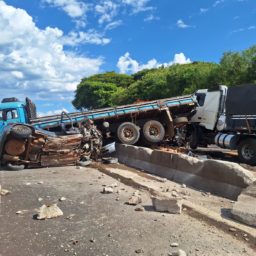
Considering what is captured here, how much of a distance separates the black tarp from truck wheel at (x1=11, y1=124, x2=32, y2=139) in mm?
7592

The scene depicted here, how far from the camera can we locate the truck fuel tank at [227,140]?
14.9 metres

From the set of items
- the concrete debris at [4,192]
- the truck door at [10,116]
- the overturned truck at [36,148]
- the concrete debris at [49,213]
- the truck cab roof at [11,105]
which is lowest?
the concrete debris at [49,213]

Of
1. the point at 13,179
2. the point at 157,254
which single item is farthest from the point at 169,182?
the point at 157,254

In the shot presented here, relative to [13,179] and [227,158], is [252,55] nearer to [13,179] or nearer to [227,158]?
[227,158]

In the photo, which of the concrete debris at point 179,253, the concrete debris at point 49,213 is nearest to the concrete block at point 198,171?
the concrete debris at point 179,253

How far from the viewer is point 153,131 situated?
18156mm

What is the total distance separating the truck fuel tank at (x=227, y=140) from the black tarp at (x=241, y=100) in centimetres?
90

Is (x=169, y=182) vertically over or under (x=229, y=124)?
under

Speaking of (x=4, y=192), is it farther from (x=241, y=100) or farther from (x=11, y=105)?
(x=241, y=100)

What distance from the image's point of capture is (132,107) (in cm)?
1772

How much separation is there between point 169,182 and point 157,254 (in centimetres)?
524

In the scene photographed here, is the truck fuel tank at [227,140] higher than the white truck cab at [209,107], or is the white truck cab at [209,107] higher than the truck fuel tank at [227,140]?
the white truck cab at [209,107]

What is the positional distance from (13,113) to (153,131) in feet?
20.3

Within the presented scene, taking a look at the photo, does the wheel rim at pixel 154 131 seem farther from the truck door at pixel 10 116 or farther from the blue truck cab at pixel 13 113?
the truck door at pixel 10 116
